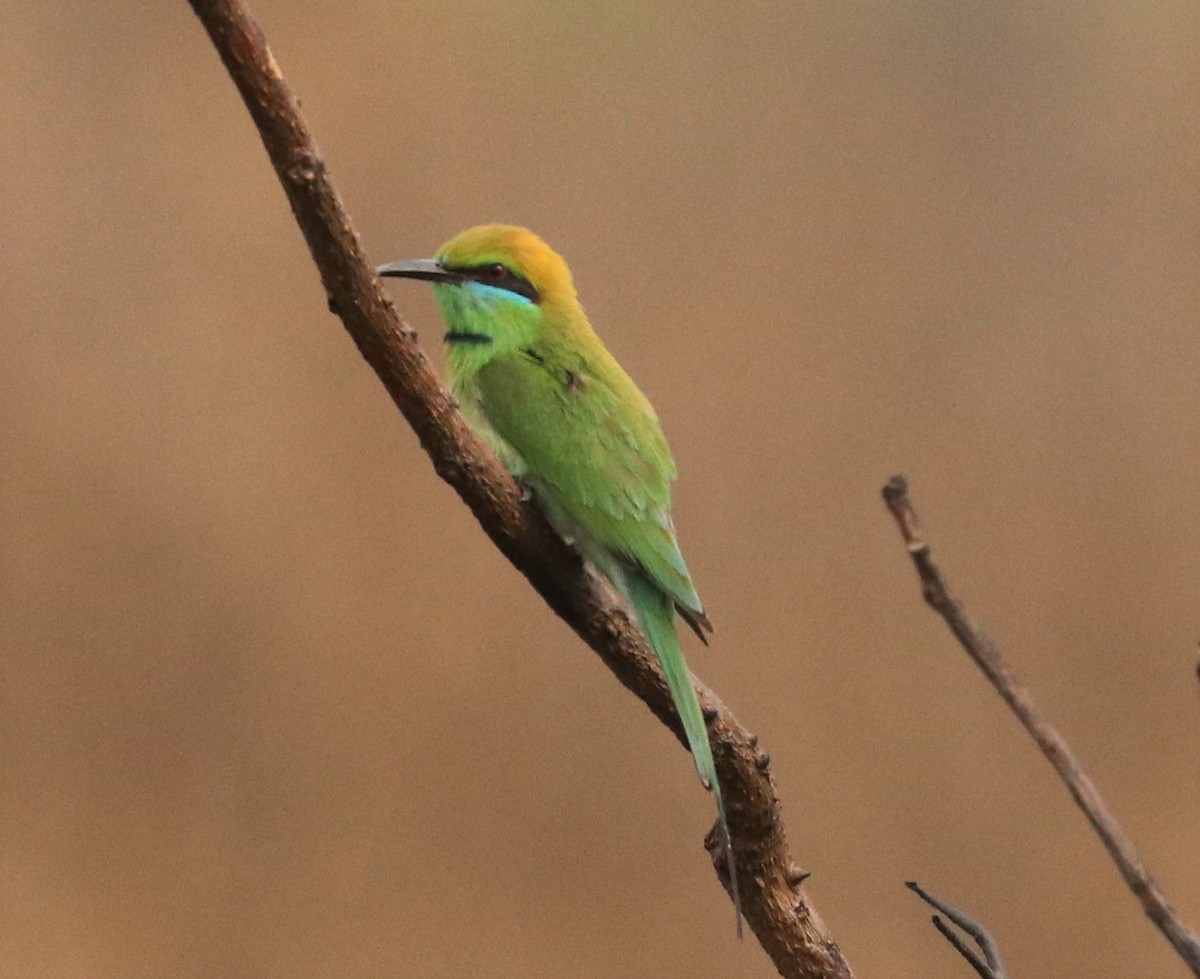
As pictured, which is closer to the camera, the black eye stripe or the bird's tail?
the bird's tail

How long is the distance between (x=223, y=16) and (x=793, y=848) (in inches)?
82.3

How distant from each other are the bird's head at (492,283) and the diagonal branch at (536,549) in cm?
25

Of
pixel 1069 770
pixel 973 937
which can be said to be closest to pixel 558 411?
pixel 973 937

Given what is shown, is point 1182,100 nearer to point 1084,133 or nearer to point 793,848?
point 1084,133

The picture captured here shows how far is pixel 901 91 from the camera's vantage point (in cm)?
283

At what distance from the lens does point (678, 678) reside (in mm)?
1205

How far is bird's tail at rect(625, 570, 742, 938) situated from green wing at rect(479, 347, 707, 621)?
2 centimetres

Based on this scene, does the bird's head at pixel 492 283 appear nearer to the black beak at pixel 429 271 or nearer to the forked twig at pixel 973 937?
the black beak at pixel 429 271

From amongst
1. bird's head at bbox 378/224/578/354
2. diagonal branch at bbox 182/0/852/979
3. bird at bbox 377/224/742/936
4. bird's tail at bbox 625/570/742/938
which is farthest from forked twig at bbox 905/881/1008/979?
bird's head at bbox 378/224/578/354

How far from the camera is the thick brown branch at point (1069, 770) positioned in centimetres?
47

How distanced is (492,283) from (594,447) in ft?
0.68

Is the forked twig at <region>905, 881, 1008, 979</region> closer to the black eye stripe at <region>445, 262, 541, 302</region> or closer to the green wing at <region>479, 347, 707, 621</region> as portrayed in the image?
the green wing at <region>479, 347, 707, 621</region>

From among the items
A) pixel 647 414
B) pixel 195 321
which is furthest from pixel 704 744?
pixel 195 321

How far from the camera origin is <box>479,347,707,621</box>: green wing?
4.50ft
